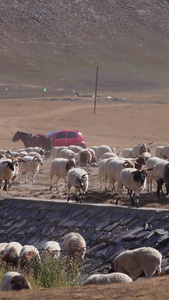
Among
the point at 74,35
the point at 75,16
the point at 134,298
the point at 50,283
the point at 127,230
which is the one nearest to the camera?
the point at 134,298

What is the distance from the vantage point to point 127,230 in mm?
19828

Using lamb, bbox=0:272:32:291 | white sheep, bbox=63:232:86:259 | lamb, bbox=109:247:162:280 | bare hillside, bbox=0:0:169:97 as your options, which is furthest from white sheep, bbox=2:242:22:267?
bare hillside, bbox=0:0:169:97

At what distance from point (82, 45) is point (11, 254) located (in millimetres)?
124111

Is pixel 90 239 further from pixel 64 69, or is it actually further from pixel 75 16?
pixel 75 16

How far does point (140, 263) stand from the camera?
1588cm

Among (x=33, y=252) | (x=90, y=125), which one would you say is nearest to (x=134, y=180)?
(x=33, y=252)

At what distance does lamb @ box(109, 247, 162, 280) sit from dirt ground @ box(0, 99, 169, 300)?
535 cm

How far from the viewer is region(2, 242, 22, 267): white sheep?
58.8 feet

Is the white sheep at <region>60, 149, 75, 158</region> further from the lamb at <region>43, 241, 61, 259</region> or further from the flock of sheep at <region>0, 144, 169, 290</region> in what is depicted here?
the lamb at <region>43, 241, 61, 259</region>

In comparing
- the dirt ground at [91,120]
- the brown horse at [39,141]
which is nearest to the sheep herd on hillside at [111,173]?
the dirt ground at [91,120]

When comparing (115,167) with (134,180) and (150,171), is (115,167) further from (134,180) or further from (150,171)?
(134,180)

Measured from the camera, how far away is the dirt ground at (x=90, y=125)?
25.9 m

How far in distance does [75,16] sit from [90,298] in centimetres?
14527

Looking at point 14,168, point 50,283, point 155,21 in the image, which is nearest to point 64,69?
point 155,21
